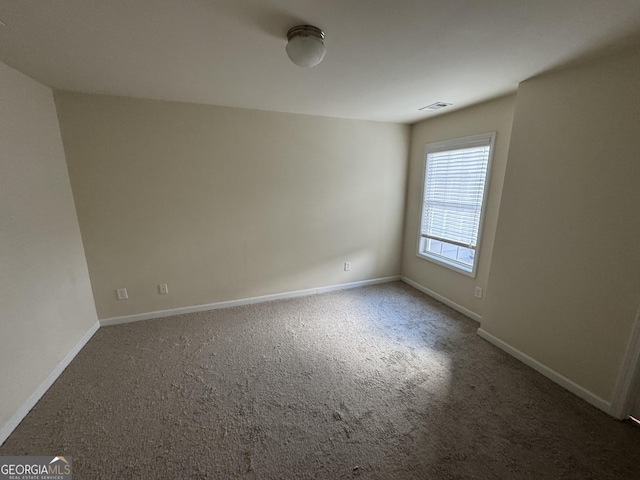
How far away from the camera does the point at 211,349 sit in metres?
2.44

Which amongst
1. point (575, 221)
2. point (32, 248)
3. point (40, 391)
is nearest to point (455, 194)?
point (575, 221)

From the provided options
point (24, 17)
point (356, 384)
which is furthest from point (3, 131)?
point (356, 384)

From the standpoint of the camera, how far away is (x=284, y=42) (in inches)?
61.6

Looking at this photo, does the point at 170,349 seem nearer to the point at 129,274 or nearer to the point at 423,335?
the point at 129,274

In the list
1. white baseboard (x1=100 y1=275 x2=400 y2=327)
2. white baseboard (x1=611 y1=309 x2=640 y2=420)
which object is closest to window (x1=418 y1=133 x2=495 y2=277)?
white baseboard (x1=100 y1=275 x2=400 y2=327)

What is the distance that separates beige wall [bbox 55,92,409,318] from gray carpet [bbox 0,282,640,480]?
2.38 feet

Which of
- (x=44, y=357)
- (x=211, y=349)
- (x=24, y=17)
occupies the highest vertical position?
(x=24, y=17)

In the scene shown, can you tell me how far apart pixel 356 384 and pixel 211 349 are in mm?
1373

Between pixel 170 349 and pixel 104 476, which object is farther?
pixel 170 349

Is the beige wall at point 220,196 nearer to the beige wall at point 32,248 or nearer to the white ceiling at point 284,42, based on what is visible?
the beige wall at point 32,248

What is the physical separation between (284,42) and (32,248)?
2301 millimetres

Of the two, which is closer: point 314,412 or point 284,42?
point 284,42

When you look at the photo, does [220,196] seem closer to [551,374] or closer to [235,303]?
[235,303]

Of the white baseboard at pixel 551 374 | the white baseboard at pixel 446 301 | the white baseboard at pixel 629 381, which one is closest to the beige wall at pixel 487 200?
the white baseboard at pixel 446 301
